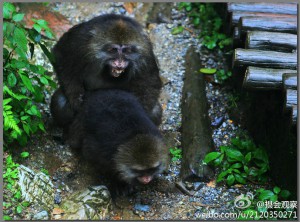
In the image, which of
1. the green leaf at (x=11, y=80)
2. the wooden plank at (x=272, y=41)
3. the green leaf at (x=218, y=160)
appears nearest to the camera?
the green leaf at (x=11, y=80)

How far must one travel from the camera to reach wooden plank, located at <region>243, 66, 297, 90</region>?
6.25 metres

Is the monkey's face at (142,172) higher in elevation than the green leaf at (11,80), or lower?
lower

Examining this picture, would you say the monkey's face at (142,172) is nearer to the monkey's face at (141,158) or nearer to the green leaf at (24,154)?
the monkey's face at (141,158)

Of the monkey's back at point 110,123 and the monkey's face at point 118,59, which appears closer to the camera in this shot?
the monkey's back at point 110,123

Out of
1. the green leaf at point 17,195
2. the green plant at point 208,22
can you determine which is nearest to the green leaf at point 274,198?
the green leaf at point 17,195

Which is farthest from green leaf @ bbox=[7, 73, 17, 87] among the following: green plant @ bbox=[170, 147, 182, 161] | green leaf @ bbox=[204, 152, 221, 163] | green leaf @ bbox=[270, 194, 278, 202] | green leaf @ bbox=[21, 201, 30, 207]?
green leaf @ bbox=[270, 194, 278, 202]

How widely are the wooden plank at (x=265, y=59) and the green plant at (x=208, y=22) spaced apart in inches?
78.0

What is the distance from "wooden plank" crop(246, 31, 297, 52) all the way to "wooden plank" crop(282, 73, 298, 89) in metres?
0.87

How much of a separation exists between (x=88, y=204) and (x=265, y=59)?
114 inches

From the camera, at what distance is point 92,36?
21.3ft

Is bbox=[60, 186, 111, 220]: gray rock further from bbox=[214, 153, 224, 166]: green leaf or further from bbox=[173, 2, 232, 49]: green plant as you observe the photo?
bbox=[173, 2, 232, 49]: green plant

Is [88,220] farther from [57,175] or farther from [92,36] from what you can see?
[92,36]

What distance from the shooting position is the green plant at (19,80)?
5.70 metres

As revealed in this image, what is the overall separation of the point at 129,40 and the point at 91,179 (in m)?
1.85
